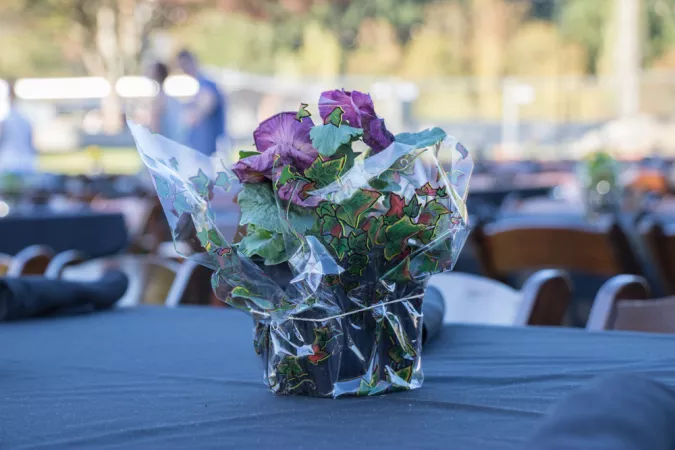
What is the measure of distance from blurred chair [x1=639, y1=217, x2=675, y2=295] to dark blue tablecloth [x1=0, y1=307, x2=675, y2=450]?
4.71 ft

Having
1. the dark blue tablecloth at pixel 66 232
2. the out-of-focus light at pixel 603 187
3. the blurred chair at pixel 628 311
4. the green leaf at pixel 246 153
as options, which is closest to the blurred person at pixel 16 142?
the dark blue tablecloth at pixel 66 232

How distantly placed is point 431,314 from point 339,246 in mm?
330

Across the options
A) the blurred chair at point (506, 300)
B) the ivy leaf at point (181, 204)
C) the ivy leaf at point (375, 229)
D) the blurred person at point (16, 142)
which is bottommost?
the blurred person at point (16, 142)

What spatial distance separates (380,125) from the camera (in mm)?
974

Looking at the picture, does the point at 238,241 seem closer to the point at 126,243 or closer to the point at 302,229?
the point at 302,229

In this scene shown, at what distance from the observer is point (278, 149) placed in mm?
951

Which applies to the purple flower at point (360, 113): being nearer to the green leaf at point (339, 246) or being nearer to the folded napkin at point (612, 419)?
the green leaf at point (339, 246)

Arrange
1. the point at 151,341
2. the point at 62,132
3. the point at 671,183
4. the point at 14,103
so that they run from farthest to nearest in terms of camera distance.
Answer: the point at 62,132, the point at 671,183, the point at 14,103, the point at 151,341

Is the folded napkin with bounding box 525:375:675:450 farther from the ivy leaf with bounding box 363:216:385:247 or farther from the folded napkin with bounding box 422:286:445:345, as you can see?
the folded napkin with bounding box 422:286:445:345

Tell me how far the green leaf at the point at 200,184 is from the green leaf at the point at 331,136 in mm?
111

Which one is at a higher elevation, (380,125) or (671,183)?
(380,125)

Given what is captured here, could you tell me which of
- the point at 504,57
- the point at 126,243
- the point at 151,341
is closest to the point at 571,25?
the point at 504,57

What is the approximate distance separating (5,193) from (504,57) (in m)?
20.6

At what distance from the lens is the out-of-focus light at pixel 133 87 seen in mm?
19566
